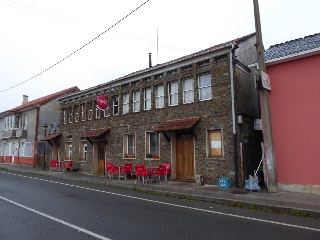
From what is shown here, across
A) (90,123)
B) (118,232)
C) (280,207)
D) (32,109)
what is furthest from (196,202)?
(32,109)

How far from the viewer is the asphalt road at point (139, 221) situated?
18.9ft

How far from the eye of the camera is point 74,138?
2395 centimetres

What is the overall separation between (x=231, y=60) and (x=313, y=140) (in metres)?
5.23

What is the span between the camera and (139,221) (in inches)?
269

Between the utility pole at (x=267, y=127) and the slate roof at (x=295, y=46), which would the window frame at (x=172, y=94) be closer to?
the slate roof at (x=295, y=46)

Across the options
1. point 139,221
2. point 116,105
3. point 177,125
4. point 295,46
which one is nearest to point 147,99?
point 116,105

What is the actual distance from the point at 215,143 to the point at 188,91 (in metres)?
3.45

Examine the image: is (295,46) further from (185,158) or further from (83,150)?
(83,150)

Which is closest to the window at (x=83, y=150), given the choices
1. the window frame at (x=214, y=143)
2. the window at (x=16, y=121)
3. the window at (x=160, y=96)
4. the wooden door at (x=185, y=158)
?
the window at (x=160, y=96)

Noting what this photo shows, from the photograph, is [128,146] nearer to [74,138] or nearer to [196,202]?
[74,138]

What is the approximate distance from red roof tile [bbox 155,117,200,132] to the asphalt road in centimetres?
533

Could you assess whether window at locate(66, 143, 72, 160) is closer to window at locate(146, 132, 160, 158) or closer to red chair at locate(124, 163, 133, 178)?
red chair at locate(124, 163, 133, 178)

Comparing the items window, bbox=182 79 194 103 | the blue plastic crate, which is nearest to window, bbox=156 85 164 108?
window, bbox=182 79 194 103

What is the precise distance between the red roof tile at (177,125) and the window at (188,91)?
1.23 metres
